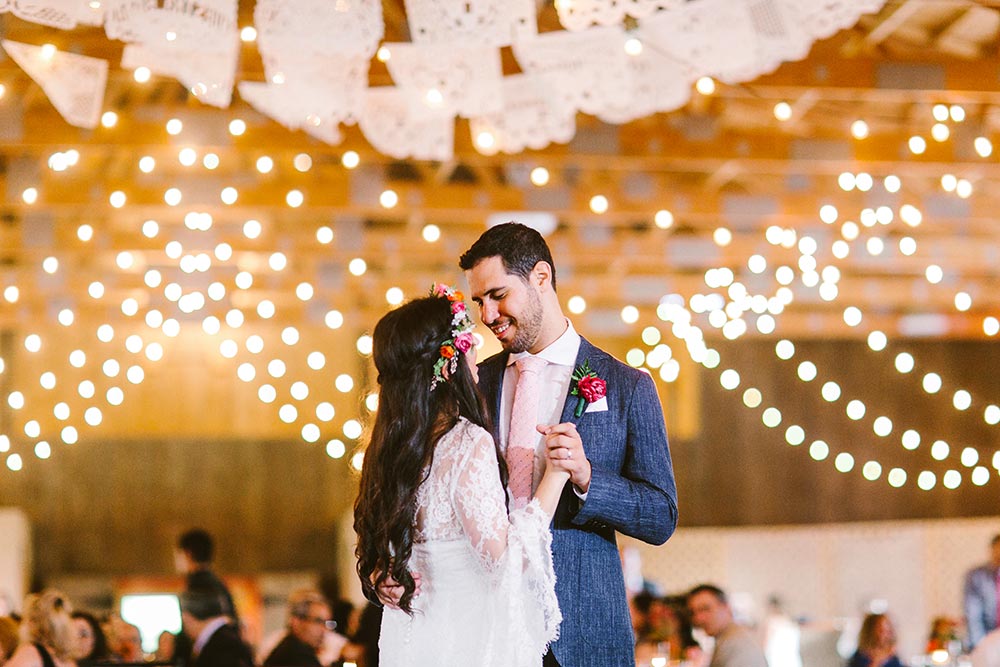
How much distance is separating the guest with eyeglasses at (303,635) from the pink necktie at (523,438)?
3.31 meters

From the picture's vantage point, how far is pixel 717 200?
7465mm

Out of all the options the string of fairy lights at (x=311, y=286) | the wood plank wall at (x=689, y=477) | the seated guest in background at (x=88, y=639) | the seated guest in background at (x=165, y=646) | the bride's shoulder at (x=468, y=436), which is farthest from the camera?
the wood plank wall at (x=689, y=477)

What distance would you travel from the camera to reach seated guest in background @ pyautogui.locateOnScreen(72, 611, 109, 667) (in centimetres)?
605

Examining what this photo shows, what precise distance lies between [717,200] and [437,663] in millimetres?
5506

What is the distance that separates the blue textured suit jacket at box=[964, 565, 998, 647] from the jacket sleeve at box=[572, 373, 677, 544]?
584 cm

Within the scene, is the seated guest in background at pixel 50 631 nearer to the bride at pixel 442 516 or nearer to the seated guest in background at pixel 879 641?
the bride at pixel 442 516

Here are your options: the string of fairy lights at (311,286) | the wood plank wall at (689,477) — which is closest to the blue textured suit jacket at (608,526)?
the string of fairy lights at (311,286)

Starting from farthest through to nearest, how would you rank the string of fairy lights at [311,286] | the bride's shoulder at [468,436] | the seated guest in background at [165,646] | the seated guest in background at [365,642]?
1. the seated guest in background at [165,646]
2. the string of fairy lights at [311,286]
3. the seated guest in background at [365,642]
4. the bride's shoulder at [468,436]

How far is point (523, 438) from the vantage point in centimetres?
235

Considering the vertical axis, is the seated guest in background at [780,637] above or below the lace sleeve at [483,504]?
below

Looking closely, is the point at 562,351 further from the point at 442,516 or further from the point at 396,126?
the point at 396,126

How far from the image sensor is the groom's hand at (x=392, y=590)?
2316 millimetres

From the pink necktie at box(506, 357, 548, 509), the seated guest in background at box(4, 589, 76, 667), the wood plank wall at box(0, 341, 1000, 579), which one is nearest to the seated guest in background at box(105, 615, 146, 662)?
the seated guest in background at box(4, 589, 76, 667)

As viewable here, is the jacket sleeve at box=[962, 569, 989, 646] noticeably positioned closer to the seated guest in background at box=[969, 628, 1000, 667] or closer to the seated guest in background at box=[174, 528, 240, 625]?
the seated guest in background at box=[969, 628, 1000, 667]
